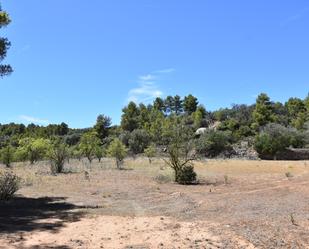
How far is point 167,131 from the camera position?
2369cm

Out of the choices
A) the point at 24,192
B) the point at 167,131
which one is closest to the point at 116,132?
the point at 167,131

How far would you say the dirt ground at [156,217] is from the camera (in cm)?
876

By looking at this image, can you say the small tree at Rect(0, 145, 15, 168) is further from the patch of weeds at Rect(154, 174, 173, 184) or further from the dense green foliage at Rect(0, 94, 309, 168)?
the patch of weeds at Rect(154, 174, 173, 184)

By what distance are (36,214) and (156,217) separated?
3318mm

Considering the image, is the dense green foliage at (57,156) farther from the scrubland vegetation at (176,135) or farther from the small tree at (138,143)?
the small tree at (138,143)

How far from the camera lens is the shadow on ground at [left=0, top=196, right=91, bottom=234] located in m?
10.1

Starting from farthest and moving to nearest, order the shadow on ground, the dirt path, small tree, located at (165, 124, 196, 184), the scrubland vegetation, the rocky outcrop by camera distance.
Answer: the rocky outcrop, the scrubland vegetation, small tree, located at (165, 124, 196, 184), the shadow on ground, the dirt path

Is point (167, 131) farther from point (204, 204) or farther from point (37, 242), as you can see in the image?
point (37, 242)

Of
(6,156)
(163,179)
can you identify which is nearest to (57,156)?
(163,179)

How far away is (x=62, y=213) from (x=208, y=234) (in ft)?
15.1

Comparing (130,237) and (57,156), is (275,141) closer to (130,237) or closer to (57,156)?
(57,156)

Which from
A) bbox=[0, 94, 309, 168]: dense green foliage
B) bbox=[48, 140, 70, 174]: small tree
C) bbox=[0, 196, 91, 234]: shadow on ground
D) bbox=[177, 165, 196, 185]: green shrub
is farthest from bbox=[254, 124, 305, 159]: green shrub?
bbox=[0, 196, 91, 234]: shadow on ground

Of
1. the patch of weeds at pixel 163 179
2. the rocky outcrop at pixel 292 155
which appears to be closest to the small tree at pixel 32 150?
the patch of weeds at pixel 163 179

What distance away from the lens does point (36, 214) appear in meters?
12.1
